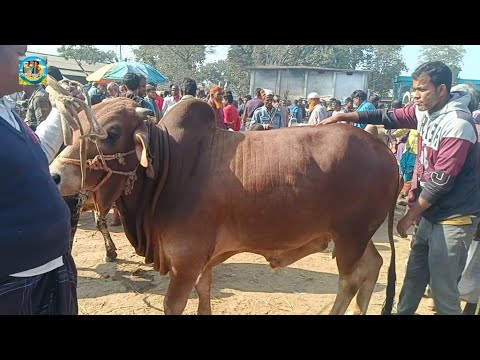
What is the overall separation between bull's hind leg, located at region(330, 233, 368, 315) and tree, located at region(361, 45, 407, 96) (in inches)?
1694

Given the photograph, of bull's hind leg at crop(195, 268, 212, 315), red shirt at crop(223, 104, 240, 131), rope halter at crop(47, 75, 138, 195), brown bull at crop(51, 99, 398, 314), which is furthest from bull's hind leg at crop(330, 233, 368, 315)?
red shirt at crop(223, 104, 240, 131)

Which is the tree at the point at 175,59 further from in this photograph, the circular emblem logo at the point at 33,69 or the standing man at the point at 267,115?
the circular emblem logo at the point at 33,69

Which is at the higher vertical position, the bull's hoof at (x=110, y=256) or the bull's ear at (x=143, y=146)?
the bull's ear at (x=143, y=146)

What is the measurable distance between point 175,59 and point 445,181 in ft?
145

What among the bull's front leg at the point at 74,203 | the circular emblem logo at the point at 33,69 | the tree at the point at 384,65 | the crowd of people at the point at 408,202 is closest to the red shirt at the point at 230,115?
the crowd of people at the point at 408,202

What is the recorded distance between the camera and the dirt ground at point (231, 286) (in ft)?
12.6

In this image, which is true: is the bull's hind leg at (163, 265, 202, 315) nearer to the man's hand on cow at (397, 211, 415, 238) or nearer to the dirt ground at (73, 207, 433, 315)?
the dirt ground at (73, 207, 433, 315)

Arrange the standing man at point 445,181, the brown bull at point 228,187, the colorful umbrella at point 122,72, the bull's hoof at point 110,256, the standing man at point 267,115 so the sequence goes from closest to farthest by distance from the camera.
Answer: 1. the standing man at point 445,181
2. the brown bull at point 228,187
3. the bull's hoof at point 110,256
4. the standing man at point 267,115
5. the colorful umbrella at point 122,72

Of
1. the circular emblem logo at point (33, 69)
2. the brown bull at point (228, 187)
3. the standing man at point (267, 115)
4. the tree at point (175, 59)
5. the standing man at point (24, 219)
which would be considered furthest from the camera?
the tree at point (175, 59)

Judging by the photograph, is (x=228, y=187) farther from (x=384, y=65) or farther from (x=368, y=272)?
(x=384, y=65)

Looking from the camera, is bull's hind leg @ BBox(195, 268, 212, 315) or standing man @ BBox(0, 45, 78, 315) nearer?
standing man @ BBox(0, 45, 78, 315)

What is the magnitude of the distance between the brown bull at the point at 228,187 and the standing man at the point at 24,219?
0.87 m

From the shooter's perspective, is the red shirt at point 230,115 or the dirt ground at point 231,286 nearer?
the dirt ground at point 231,286

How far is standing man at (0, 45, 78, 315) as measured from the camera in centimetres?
152
